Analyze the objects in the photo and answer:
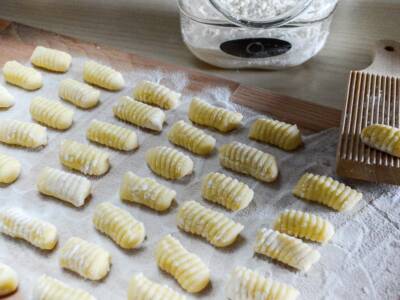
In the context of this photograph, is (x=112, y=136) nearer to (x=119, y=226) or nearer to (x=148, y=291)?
(x=119, y=226)

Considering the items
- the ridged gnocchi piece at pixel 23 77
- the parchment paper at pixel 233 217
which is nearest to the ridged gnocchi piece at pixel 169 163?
the parchment paper at pixel 233 217

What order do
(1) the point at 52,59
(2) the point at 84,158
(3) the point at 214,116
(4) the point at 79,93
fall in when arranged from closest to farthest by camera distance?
(2) the point at 84,158 → (3) the point at 214,116 → (4) the point at 79,93 → (1) the point at 52,59

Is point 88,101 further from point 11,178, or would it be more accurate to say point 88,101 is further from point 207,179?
point 207,179

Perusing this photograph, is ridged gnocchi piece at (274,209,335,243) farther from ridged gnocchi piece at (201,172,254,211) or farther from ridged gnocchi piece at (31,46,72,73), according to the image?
ridged gnocchi piece at (31,46,72,73)

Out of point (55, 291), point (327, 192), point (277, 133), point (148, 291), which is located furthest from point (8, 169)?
point (327, 192)

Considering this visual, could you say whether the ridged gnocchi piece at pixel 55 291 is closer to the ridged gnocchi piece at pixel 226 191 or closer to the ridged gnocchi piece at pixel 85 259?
the ridged gnocchi piece at pixel 85 259
